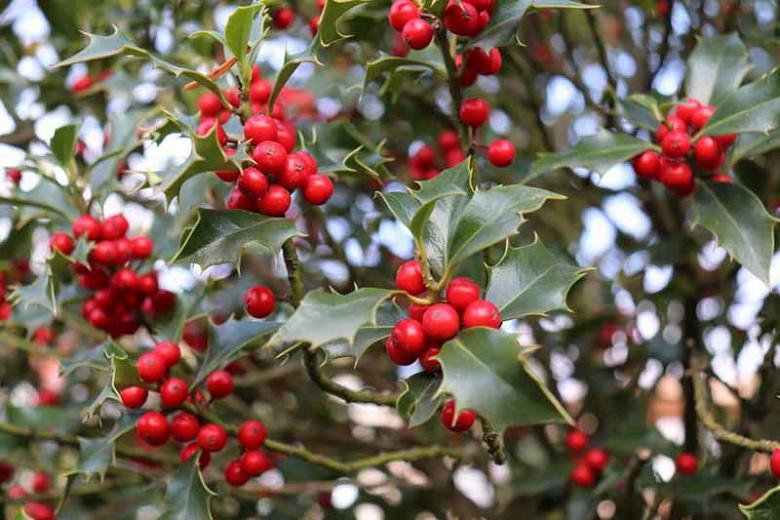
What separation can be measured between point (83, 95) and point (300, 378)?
3.05 feet

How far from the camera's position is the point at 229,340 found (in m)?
1.30

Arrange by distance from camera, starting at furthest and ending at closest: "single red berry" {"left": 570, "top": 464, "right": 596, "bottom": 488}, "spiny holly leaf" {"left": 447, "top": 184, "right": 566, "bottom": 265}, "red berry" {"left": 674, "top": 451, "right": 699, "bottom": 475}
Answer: "single red berry" {"left": 570, "top": 464, "right": 596, "bottom": 488} → "red berry" {"left": 674, "top": 451, "right": 699, "bottom": 475} → "spiny holly leaf" {"left": 447, "top": 184, "right": 566, "bottom": 265}

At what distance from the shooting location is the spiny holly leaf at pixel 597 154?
4.43 feet

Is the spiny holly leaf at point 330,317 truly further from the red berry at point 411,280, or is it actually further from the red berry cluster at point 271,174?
the red berry cluster at point 271,174

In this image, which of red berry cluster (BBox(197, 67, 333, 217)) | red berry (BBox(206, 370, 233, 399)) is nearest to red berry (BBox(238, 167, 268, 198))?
red berry cluster (BBox(197, 67, 333, 217))

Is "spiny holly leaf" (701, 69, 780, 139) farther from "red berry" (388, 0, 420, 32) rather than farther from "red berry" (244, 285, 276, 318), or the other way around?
"red berry" (244, 285, 276, 318)

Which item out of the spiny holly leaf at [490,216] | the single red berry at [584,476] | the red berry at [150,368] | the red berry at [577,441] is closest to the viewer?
the spiny holly leaf at [490,216]

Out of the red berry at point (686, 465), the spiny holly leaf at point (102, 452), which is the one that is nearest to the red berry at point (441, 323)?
the spiny holly leaf at point (102, 452)

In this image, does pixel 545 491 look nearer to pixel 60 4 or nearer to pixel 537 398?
pixel 537 398

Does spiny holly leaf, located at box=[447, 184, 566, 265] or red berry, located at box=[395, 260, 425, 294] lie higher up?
spiny holly leaf, located at box=[447, 184, 566, 265]

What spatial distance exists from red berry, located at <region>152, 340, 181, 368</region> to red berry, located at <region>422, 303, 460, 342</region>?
49 centimetres

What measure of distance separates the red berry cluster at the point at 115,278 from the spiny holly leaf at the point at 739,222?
0.88 m

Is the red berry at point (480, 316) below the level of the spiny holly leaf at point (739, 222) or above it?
above

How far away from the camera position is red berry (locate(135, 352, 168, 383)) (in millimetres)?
1249
